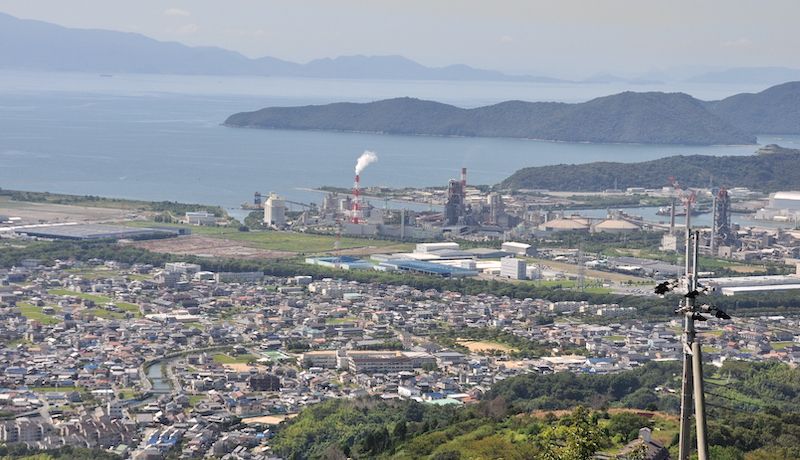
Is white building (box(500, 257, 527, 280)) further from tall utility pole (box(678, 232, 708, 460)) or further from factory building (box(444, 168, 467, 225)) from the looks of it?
tall utility pole (box(678, 232, 708, 460))

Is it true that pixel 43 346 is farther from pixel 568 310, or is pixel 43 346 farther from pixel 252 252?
pixel 252 252

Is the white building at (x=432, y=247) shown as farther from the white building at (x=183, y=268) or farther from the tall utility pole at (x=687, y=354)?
the tall utility pole at (x=687, y=354)

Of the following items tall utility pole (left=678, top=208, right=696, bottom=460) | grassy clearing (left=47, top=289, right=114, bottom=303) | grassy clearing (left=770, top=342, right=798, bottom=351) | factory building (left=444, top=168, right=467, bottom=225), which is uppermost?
tall utility pole (left=678, top=208, right=696, bottom=460)

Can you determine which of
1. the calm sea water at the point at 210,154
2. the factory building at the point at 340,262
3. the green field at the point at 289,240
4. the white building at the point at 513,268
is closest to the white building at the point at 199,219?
the green field at the point at 289,240

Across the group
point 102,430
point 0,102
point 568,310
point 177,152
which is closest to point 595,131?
point 177,152

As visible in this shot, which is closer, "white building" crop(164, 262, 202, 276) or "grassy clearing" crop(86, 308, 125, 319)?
"grassy clearing" crop(86, 308, 125, 319)

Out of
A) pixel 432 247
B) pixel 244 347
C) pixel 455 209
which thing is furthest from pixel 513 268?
pixel 244 347

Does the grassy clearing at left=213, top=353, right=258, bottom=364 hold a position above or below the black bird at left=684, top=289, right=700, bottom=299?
below

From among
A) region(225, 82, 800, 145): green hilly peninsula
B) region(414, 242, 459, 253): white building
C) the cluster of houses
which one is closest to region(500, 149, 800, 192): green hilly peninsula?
region(414, 242, 459, 253): white building
